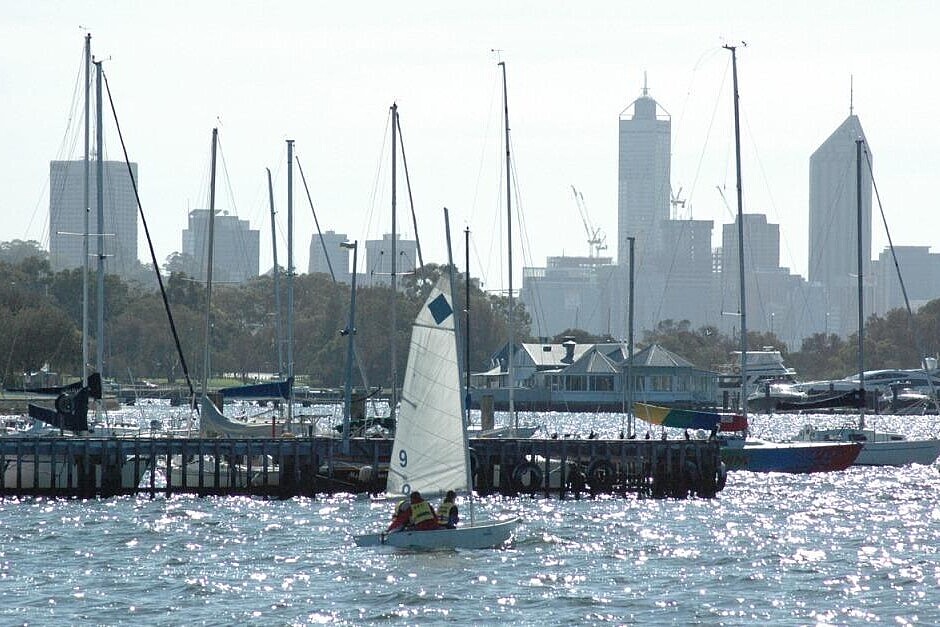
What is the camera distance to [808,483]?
215ft

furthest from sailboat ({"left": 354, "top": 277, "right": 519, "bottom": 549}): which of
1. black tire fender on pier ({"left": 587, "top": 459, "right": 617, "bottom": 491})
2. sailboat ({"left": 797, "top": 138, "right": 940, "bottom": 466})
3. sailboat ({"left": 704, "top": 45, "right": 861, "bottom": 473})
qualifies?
sailboat ({"left": 797, "top": 138, "right": 940, "bottom": 466})

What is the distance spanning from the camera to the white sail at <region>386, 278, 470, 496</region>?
4156 cm

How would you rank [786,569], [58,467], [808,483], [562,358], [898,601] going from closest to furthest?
1. [898,601]
2. [786,569]
3. [58,467]
4. [808,483]
5. [562,358]

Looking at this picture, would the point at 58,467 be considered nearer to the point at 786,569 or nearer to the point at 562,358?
the point at 786,569

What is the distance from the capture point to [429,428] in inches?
1646

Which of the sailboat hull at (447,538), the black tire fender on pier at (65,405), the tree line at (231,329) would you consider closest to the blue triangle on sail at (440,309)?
the sailboat hull at (447,538)

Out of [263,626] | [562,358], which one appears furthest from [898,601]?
[562,358]

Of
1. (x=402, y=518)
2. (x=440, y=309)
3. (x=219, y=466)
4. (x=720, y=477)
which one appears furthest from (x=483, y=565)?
(x=720, y=477)

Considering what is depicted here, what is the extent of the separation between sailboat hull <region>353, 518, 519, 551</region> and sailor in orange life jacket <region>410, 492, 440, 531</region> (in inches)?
6.1

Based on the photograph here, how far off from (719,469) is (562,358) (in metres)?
103

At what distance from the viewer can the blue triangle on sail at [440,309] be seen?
40938 mm

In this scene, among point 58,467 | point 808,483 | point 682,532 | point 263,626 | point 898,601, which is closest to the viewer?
point 263,626

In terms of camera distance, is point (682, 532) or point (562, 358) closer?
point (682, 532)

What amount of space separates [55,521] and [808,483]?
2887 centimetres
